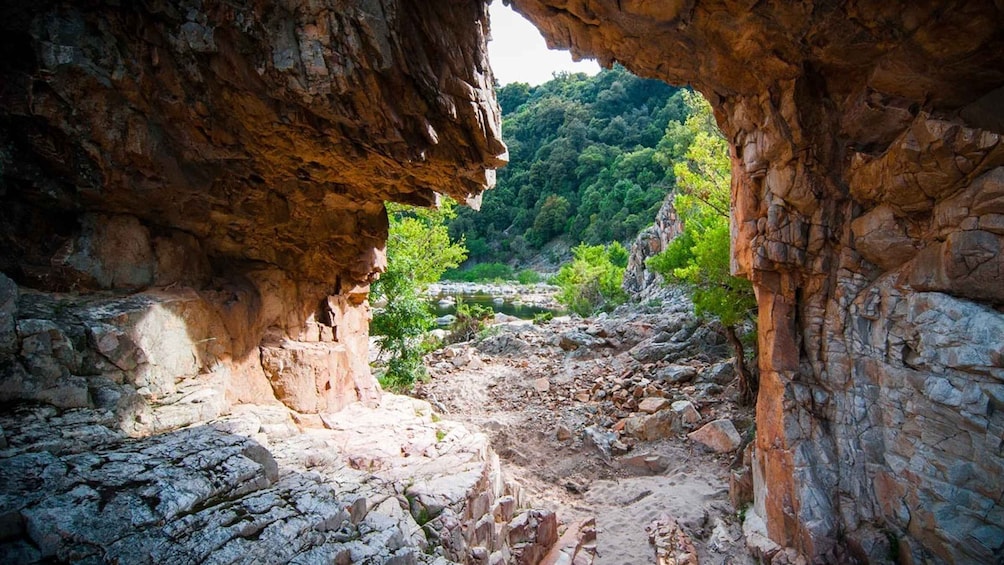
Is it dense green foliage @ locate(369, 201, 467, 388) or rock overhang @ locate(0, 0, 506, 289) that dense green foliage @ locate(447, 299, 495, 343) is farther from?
rock overhang @ locate(0, 0, 506, 289)

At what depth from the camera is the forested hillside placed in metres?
60.8

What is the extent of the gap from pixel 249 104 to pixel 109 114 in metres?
1.75

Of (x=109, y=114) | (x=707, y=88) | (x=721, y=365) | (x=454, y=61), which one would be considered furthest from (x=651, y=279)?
(x=109, y=114)

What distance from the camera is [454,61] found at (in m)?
7.50

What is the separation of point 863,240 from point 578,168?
211 ft

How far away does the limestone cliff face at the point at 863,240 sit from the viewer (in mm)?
5754

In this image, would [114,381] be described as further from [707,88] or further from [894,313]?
[894,313]

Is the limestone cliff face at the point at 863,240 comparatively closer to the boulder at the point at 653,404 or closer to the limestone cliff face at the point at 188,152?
the limestone cliff face at the point at 188,152

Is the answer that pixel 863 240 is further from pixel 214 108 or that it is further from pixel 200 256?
pixel 200 256

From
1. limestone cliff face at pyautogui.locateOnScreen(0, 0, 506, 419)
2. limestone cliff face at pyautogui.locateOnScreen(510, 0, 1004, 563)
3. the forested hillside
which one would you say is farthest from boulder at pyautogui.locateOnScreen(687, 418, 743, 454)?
the forested hillside

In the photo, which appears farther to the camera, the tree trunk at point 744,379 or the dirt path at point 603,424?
the tree trunk at point 744,379

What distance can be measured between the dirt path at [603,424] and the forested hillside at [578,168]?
134ft

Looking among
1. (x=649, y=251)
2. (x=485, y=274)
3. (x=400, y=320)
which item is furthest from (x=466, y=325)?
(x=485, y=274)

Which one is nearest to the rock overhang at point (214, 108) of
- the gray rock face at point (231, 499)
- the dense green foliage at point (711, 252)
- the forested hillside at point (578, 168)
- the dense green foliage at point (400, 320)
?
the gray rock face at point (231, 499)
